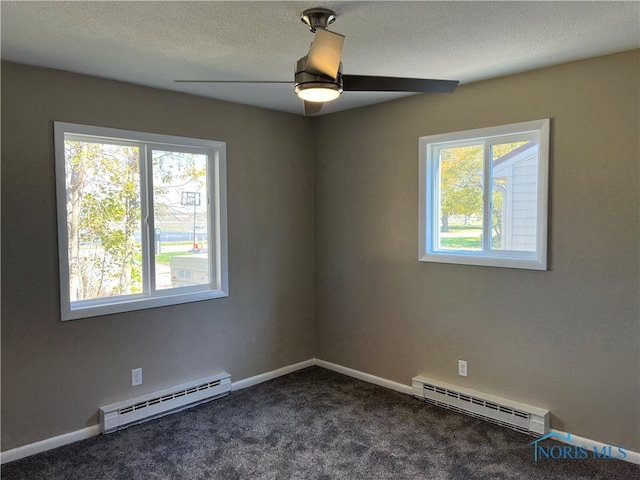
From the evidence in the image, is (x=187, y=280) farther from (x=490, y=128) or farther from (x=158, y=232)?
(x=490, y=128)

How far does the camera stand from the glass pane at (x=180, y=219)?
3.42 metres

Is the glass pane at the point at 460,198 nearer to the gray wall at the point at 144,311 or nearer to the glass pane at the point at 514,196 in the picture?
the glass pane at the point at 514,196

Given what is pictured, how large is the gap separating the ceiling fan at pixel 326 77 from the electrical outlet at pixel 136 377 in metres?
2.19

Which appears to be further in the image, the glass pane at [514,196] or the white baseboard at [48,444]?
the glass pane at [514,196]

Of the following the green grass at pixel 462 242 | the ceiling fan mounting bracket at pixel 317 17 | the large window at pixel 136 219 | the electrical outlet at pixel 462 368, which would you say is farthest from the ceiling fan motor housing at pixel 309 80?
the electrical outlet at pixel 462 368

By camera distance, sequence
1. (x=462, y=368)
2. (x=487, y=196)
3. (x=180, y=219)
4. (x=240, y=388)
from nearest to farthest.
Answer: (x=487, y=196) < (x=462, y=368) < (x=180, y=219) < (x=240, y=388)

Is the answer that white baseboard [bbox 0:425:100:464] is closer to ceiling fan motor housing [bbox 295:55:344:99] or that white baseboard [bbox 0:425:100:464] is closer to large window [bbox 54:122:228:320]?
large window [bbox 54:122:228:320]

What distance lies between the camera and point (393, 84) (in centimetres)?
213

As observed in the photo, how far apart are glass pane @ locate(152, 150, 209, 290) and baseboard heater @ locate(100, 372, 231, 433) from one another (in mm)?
784

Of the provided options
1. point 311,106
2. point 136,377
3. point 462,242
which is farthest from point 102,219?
point 462,242

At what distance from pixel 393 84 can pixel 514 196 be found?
1477mm

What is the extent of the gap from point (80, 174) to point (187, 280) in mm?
1113
